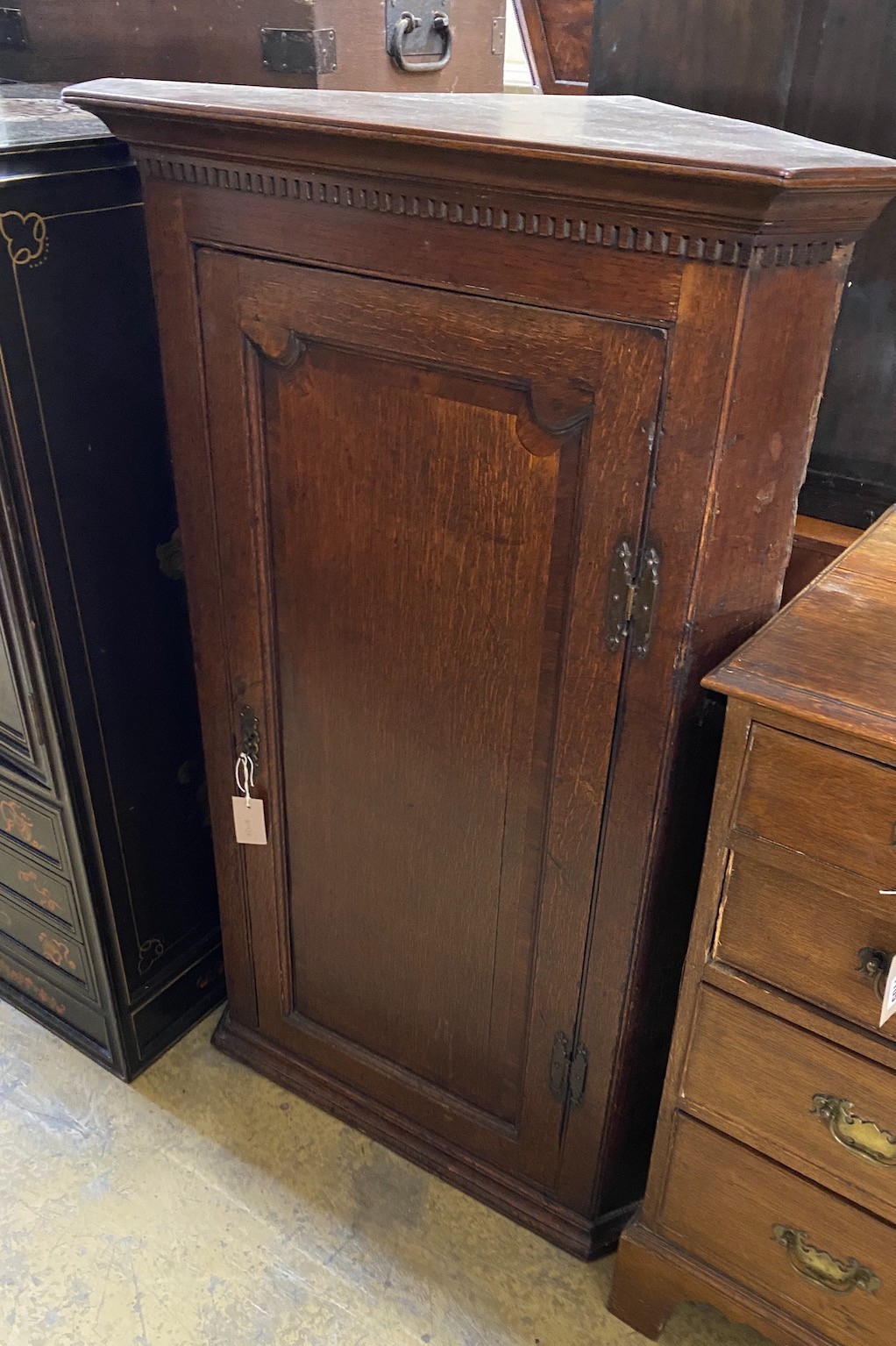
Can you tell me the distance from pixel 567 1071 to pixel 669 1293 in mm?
275

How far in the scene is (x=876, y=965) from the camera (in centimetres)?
87

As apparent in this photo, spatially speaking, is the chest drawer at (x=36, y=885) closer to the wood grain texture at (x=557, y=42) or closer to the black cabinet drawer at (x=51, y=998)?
the black cabinet drawer at (x=51, y=998)

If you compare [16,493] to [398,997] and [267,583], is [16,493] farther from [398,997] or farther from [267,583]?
[398,997]

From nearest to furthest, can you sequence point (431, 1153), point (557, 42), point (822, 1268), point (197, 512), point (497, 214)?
point (497, 214) → point (822, 1268) → point (197, 512) → point (431, 1153) → point (557, 42)

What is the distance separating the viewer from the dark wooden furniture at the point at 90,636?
109 centimetres

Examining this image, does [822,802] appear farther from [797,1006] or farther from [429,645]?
[429,645]

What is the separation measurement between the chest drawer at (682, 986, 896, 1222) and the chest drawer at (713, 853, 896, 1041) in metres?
0.05

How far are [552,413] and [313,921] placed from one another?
2.58 feet

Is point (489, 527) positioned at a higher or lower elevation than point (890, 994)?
higher

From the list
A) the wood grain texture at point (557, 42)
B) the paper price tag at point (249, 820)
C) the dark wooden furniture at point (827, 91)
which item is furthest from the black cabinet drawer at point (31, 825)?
the wood grain texture at point (557, 42)

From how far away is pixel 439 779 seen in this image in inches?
45.3

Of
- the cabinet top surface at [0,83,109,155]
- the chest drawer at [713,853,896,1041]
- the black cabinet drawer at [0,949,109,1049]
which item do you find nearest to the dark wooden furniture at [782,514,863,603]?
the chest drawer at [713,853,896,1041]

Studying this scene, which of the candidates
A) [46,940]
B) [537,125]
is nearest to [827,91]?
[537,125]

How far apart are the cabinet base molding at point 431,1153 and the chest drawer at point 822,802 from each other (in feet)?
2.32
